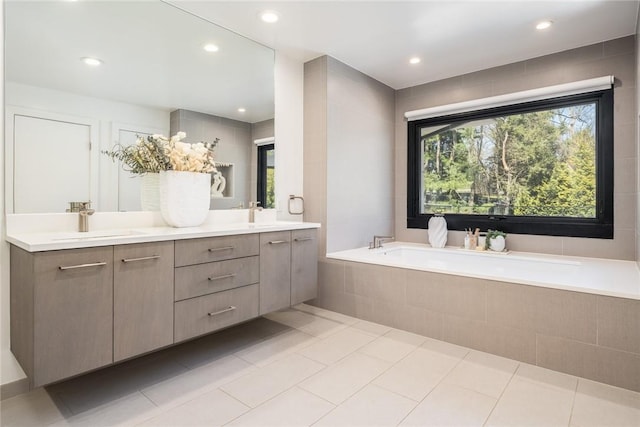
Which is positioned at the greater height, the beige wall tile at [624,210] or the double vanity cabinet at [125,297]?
the beige wall tile at [624,210]

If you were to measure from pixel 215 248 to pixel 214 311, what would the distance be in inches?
14.6

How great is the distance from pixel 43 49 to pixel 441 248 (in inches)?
Answer: 137

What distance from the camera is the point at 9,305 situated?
1774 millimetres

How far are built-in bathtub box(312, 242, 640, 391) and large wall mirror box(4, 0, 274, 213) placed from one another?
4.24 ft

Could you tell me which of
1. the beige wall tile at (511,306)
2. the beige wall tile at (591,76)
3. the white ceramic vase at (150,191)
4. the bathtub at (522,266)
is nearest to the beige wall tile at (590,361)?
the beige wall tile at (511,306)

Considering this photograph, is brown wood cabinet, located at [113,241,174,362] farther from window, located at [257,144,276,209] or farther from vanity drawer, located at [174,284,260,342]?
window, located at [257,144,276,209]

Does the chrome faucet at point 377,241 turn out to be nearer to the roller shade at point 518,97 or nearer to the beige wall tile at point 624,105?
the roller shade at point 518,97

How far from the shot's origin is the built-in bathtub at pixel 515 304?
1.90 metres

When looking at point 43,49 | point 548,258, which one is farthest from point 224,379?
point 548,258

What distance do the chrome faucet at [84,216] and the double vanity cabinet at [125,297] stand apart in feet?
1.05

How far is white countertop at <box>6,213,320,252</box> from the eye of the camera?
1.53 meters

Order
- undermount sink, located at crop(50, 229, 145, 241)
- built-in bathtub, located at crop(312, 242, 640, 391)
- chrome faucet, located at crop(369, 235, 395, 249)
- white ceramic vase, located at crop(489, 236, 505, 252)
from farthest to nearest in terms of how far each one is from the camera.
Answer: chrome faucet, located at crop(369, 235, 395, 249) → white ceramic vase, located at crop(489, 236, 505, 252) → built-in bathtub, located at crop(312, 242, 640, 391) → undermount sink, located at crop(50, 229, 145, 241)

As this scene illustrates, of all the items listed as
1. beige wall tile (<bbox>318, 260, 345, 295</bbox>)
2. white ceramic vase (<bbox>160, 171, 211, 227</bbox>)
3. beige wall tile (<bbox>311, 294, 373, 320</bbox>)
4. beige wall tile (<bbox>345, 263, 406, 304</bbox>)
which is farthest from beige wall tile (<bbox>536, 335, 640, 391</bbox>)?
white ceramic vase (<bbox>160, 171, 211, 227</bbox>)

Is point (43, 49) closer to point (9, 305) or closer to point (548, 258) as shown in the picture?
point (9, 305)
